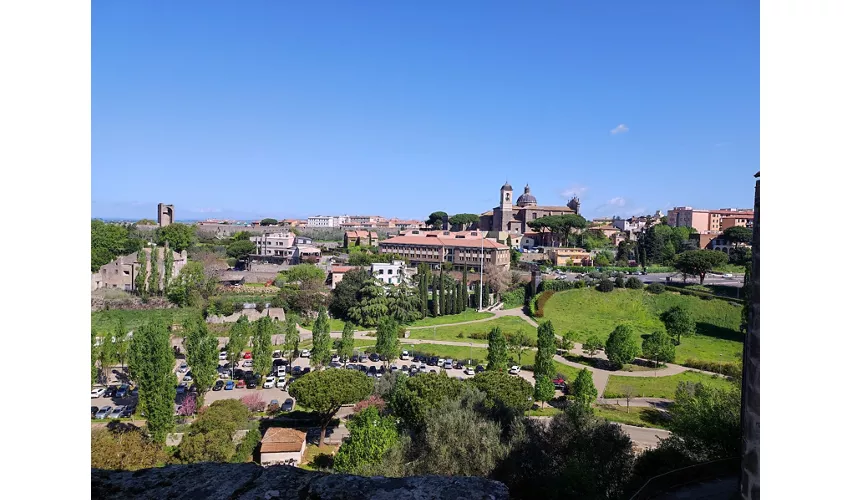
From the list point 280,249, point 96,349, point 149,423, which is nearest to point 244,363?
point 96,349

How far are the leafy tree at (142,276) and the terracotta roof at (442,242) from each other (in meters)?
16.8

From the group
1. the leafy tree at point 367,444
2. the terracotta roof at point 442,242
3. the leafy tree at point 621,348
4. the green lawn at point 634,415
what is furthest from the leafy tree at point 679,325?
the terracotta roof at point 442,242

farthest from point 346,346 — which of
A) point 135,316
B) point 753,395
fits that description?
point 753,395

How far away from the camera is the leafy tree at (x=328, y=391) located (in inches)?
439

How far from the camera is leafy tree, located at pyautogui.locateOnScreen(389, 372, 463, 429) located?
980cm

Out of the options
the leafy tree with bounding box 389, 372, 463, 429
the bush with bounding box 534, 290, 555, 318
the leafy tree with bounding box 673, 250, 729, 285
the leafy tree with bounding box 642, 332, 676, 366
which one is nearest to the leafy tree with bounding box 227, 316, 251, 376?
the leafy tree with bounding box 389, 372, 463, 429

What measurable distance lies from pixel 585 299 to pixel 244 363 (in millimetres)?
15867

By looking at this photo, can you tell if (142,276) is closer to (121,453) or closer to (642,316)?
(121,453)

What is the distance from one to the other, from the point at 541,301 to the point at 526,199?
33.1m

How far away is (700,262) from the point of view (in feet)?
85.9

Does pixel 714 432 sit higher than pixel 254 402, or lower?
higher

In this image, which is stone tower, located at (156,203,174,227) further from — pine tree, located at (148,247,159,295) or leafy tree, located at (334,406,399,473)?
leafy tree, located at (334,406,399,473)

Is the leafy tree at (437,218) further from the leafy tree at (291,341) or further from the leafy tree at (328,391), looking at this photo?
the leafy tree at (328,391)

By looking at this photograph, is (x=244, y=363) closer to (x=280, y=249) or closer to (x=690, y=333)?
(x=690, y=333)
